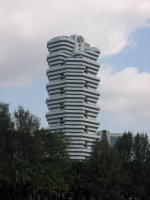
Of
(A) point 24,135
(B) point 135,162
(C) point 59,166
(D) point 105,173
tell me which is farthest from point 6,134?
(B) point 135,162

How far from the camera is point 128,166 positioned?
267 feet

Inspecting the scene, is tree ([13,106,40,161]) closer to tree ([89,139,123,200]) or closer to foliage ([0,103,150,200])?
foliage ([0,103,150,200])

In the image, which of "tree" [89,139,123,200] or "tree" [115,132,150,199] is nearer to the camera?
"tree" [89,139,123,200]

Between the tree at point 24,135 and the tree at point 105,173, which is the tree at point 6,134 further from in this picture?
the tree at point 105,173

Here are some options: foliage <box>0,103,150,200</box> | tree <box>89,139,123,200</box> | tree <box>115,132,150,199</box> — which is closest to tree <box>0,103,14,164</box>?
foliage <box>0,103,150,200</box>

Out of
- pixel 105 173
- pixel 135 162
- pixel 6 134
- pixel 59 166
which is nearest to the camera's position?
pixel 6 134

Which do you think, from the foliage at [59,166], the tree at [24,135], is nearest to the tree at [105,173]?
the foliage at [59,166]

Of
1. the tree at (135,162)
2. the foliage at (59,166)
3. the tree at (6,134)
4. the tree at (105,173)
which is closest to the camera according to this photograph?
the tree at (6,134)

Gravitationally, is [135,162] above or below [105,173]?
above

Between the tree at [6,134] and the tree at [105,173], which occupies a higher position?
the tree at [6,134]

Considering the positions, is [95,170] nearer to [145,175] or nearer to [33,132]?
[145,175]

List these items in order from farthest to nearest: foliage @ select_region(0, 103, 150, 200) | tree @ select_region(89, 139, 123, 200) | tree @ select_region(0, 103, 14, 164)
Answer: tree @ select_region(89, 139, 123, 200)
foliage @ select_region(0, 103, 150, 200)
tree @ select_region(0, 103, 14, 164)

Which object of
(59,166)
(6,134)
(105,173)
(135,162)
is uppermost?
(6,134)

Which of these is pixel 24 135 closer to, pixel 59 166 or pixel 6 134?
pixel 6 134
